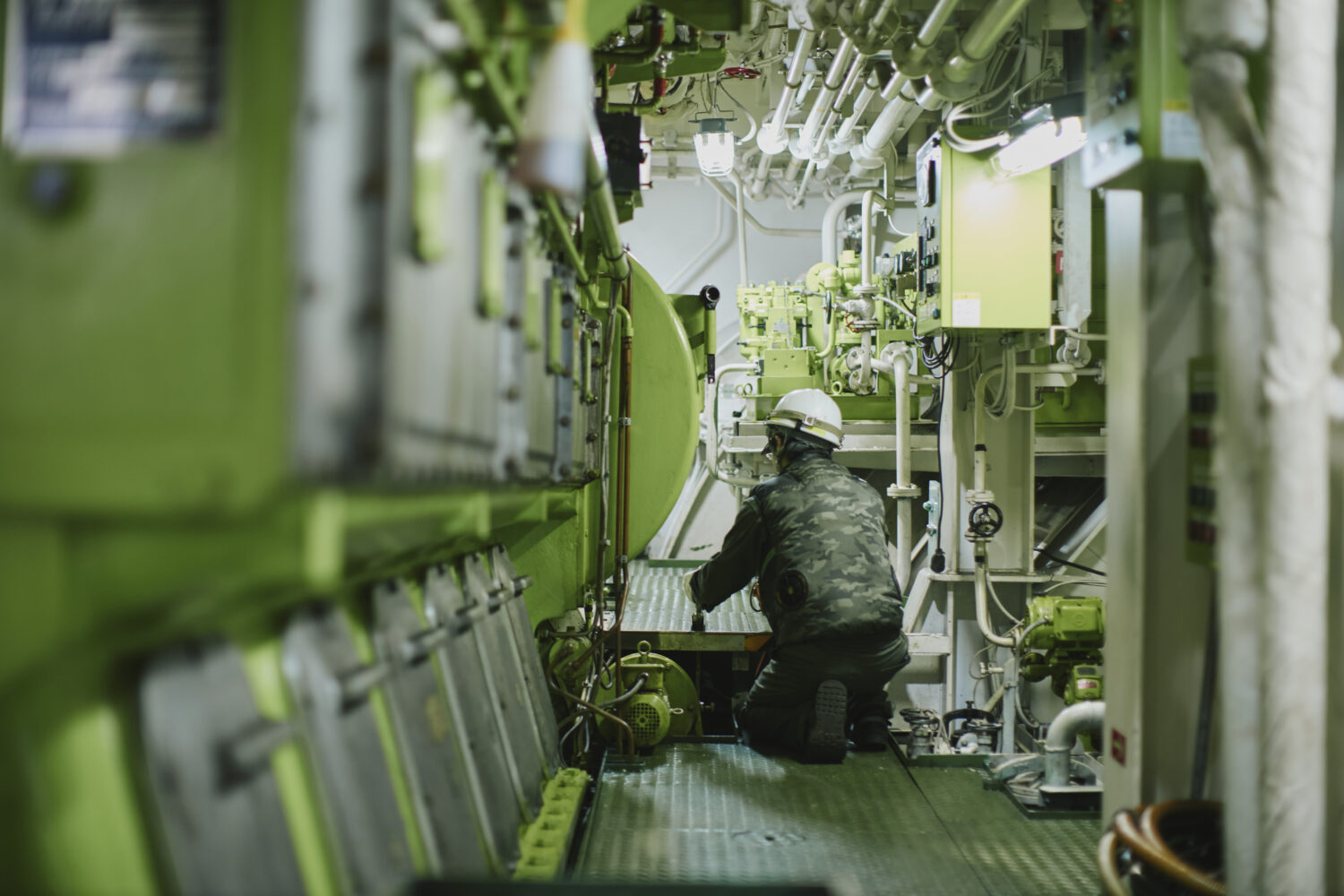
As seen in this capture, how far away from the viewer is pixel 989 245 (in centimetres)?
484

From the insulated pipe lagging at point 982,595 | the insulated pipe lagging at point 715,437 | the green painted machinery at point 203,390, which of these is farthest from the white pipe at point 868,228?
the green painted machinery at point 203,390

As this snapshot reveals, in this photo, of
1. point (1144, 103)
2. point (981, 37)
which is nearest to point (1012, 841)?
point (1144, 103)

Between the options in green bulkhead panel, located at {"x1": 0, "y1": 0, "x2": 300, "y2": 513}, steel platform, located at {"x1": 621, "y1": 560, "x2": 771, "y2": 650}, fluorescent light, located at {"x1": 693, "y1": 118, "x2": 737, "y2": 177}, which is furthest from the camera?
A: fluorescent light, located at {"x1": 693, "y1": 118, "x2": 737, "y2": 177}

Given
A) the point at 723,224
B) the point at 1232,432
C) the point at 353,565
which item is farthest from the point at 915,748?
the point at 723,224

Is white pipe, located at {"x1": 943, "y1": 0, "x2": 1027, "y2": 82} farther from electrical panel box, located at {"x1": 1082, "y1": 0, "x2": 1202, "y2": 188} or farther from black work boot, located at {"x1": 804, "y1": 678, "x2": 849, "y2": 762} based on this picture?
black work boot, located at {"x1": 804, "y1": 678, "x2": 849, "y2": 762}

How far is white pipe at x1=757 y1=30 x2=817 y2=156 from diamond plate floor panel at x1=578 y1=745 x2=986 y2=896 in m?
4.64

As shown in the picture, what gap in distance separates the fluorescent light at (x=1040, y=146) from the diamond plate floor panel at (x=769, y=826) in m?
3.00

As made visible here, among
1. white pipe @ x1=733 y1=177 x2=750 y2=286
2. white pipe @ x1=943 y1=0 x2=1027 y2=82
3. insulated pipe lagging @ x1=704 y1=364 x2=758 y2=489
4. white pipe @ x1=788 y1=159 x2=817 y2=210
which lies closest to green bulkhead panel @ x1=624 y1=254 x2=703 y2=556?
white pipe @ x1=943 y1=0 x2=1027 y2=82

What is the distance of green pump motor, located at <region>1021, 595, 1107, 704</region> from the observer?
448 cm

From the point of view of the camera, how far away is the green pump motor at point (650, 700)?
150 inches

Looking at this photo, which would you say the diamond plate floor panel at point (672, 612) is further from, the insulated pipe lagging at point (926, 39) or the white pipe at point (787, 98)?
the white pipe at point (787, 98)

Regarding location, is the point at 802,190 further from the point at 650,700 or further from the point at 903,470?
the point at 650,700

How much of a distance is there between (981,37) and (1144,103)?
211 centimetres

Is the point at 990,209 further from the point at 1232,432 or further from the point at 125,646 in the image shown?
the point at 125,646
